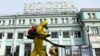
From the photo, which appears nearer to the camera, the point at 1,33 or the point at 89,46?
the point at 89,46

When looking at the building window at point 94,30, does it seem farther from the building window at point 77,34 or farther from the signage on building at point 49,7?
the signage on building at point 49,7

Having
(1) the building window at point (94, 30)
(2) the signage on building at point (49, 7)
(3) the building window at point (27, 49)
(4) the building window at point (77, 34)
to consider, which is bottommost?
(3) the building window at point (27, 49)

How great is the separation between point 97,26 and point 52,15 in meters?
7.09

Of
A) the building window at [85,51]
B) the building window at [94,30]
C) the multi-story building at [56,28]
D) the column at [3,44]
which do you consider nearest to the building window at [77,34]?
the multi-story building at [56,28]

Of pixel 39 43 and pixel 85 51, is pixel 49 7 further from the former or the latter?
pixel 39 43

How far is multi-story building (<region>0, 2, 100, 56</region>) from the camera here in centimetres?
3309

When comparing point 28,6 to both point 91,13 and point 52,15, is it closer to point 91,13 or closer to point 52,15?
point 52,15

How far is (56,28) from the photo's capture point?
34688 millimetres

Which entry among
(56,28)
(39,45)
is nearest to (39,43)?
(39,45)

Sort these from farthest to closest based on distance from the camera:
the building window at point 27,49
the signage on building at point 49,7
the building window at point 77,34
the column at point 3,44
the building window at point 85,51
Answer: the signage on building at point 49,7 < the building window at point 77,34 < the column at point 3,44 < the building window at point 27,49 < the building window at point 85,51

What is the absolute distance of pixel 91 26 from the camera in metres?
33.2

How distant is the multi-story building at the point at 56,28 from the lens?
109ft

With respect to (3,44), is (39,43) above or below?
above

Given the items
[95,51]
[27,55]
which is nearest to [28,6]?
[27,55]
